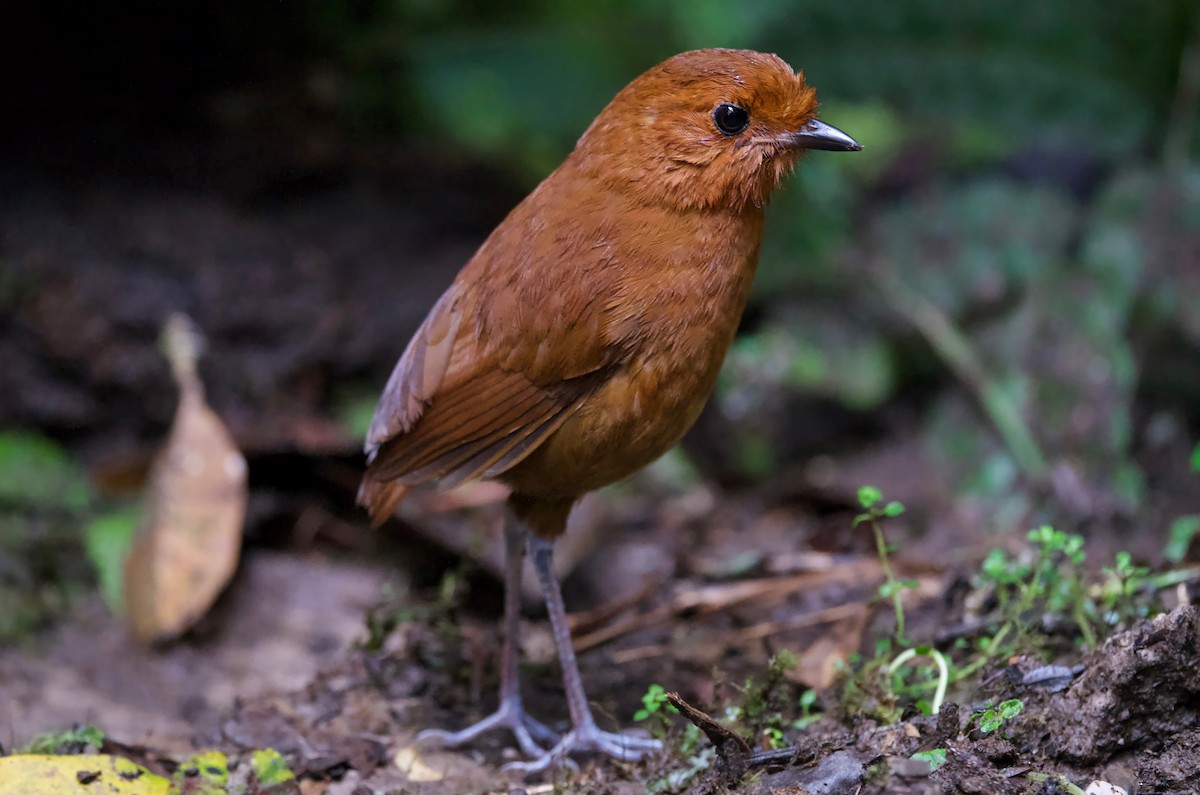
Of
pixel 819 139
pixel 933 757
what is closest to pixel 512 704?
pixel 933 757

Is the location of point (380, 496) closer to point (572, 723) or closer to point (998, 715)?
point (572, 723)

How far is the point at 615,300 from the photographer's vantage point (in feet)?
10.5

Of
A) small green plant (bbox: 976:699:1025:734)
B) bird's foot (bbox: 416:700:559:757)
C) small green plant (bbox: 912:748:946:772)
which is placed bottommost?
small green plant (bbox: 912:748:946:772)

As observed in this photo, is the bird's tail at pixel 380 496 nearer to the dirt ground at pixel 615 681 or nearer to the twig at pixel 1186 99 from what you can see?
the dirt ground at pixel 615 681

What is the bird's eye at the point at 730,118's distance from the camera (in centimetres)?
331

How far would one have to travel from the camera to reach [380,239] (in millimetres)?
6402

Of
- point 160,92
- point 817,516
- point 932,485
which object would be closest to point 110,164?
point 160,92

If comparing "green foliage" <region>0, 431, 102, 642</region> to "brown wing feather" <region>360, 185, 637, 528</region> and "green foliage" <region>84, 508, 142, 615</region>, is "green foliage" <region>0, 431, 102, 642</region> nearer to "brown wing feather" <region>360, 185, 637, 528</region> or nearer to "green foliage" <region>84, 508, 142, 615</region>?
"green foliage" <region>84, 508, 142, 615</region>

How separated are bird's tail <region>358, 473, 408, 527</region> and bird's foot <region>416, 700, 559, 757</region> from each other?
0.68m

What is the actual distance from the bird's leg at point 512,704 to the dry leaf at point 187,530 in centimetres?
129

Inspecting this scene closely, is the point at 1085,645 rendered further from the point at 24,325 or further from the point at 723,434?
the point at 24,325

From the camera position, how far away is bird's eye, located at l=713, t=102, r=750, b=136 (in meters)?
3.31

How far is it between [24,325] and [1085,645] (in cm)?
477

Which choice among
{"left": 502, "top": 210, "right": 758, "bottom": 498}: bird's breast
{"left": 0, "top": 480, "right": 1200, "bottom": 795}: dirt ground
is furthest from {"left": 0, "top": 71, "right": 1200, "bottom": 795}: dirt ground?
{"left": 502, "top": 210, "right": 758, "bottom": 498}: bird's breast
